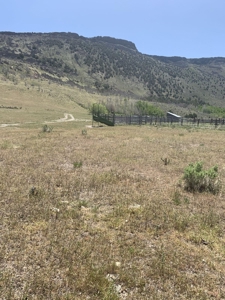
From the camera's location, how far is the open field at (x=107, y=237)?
453 centimetres

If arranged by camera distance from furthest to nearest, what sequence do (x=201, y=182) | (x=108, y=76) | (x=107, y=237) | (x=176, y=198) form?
(x=108, y=76), (x=201, y=182), (x=176, y=198), (x=107, y=237)

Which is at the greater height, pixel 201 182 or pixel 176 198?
pixel 201 182

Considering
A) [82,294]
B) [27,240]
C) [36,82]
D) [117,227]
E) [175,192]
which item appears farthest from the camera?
[36,82]

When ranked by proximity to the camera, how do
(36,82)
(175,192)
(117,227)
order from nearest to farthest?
(117,227)
(175,192)
(36,82)

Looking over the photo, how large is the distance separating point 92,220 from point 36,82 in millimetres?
126123

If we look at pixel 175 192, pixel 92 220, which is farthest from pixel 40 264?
pixel 175 192

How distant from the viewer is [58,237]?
19.4ft

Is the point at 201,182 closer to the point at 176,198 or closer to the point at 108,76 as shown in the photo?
the point at 176,198

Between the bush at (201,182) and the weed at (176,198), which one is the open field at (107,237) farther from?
the bush at (201,182)

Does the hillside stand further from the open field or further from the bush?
the bush

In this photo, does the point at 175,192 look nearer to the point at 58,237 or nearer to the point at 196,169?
the point at 196,169

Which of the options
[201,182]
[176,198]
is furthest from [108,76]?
[176,198]

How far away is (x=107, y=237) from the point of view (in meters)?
6.08

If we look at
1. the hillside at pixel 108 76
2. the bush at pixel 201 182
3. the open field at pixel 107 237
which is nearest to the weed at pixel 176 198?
the open field at pixel 107 237
